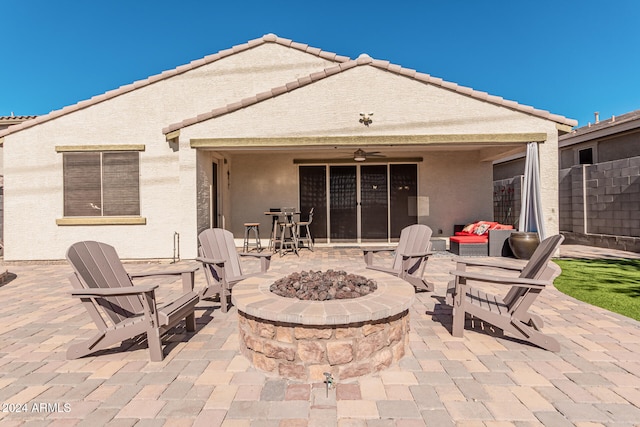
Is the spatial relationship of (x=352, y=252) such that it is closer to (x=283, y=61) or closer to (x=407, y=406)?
(x=283, y=61)

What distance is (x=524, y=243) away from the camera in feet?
24.6

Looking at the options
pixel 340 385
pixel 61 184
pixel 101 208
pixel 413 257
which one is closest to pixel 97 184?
Result: pixel 101 208

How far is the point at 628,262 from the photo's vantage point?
727 centimetres

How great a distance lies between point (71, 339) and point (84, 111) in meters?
6.80

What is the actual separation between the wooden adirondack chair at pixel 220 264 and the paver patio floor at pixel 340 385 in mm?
570

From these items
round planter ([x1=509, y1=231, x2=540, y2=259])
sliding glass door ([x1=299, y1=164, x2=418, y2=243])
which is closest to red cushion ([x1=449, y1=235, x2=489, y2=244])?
round planter ([x1=509, y1=231, x2=540, y2=259])

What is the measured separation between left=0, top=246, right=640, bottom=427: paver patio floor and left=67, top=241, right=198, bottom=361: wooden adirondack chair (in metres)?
0.19

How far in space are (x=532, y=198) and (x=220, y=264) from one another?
716cm

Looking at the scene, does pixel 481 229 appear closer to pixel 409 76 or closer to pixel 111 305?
pixel 409 76

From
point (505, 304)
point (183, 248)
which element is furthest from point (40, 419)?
point (183, 248)

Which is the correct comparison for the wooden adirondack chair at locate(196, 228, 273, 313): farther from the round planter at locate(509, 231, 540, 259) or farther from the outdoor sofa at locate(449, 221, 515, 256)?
the round planter at locate(509, 231, 540, 259)

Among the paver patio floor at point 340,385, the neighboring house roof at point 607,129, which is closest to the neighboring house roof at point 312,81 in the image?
the neighboring house roof at point 607,129

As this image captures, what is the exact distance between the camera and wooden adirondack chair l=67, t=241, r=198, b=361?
2.68m

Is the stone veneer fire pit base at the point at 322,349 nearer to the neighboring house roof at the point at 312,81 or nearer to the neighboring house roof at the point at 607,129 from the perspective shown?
the neighboring house roof at the point at 312,81
